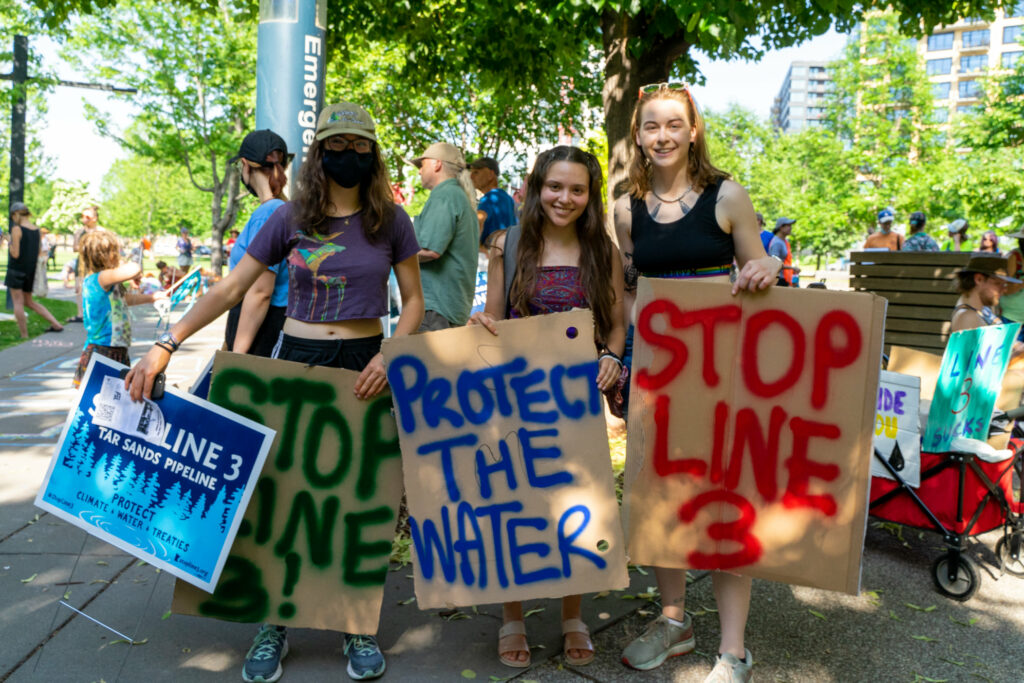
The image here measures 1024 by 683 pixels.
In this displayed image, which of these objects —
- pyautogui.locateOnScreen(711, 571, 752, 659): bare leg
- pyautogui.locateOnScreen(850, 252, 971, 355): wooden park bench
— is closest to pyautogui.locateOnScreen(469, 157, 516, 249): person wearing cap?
pyautogui.locateOnScreen(711, 571, 752, 659): bare leg

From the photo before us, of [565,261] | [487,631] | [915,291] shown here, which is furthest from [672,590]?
[915,291]

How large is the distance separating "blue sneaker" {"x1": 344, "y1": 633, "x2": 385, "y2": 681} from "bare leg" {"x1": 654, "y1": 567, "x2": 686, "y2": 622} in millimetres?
1046

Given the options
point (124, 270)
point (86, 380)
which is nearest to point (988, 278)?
point (86, 380)

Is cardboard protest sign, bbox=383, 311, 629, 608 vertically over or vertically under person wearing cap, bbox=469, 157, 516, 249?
under

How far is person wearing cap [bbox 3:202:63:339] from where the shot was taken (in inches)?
487

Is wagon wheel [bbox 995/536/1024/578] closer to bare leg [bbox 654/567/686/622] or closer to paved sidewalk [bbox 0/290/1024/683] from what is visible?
paved sidewalk [bbox 0/290/1024/683]

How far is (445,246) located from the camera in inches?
199

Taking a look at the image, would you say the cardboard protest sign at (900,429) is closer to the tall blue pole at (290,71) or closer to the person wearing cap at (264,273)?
the person wearing cap at (264,273)

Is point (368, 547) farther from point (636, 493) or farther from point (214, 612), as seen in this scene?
point (636, 493)

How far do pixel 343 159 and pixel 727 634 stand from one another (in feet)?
6.83

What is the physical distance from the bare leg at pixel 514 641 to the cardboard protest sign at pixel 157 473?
1019 millimetres

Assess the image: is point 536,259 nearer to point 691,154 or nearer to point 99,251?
point 691,154

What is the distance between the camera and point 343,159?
118 inches

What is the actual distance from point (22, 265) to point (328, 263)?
37.4 feet
